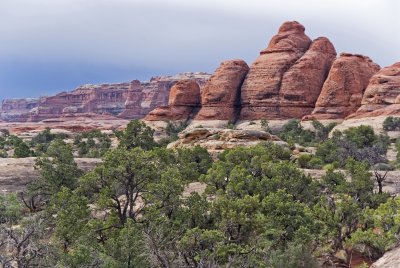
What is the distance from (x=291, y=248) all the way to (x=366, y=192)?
15.1 meters

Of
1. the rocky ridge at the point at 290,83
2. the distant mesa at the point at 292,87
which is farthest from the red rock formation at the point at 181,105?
the rocky ridge at the point at 290,83

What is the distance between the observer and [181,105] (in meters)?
119

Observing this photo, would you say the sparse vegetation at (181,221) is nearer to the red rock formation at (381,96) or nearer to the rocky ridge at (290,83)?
the red rock formation at (381,96)

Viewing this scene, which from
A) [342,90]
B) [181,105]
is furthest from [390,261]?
[181,105]

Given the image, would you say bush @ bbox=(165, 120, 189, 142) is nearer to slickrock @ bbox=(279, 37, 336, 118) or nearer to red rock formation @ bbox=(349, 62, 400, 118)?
slickrock @ bbox=(279, 37, 336, 118)

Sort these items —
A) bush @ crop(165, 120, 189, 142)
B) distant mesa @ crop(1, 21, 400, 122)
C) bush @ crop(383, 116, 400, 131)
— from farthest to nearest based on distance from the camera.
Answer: bush @ crop(165, 120, 189, 142) < distant mesa @ crop(1, 21, 400, 122) < bush @ crop(383, 116, 400, 131)

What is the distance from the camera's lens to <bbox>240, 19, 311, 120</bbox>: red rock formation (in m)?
108

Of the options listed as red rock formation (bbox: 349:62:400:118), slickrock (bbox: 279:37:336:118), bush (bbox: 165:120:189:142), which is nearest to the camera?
red rock formation (bbox: 349:62:400:118)

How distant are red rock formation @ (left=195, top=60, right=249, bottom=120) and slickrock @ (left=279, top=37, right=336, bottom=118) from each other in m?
12.6

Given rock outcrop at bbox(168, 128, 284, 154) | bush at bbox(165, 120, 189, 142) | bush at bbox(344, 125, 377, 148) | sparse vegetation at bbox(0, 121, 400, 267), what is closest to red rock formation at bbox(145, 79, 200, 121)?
bush at bbox(165, 120, 189, 142)

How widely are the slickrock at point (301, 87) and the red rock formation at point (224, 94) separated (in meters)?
12.6

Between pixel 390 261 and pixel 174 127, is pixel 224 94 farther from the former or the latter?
pixel 390 261

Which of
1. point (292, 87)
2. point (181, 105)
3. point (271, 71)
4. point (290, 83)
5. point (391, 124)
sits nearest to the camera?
point (391, 124)

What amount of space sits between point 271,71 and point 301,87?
8.91 meters
